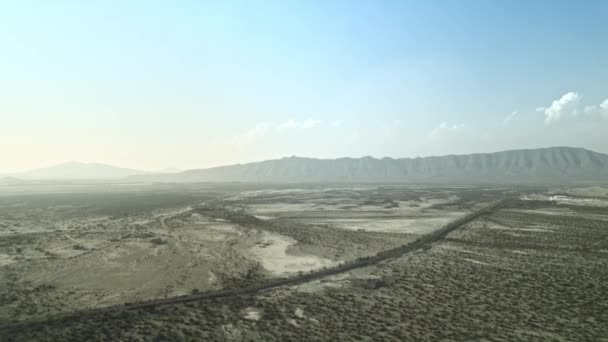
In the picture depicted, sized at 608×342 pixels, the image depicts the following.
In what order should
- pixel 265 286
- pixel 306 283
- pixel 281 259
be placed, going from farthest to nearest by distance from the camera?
pixel 281 259
pixel 306 283
pixel 265 286

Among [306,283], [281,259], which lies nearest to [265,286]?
[306,283]

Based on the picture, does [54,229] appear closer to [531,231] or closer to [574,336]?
[574,336]

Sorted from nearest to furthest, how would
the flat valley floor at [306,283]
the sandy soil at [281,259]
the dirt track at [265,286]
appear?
the flat valley floor at [306,283]
the dirt track at [265,286]
the sandy soil at [281,259]

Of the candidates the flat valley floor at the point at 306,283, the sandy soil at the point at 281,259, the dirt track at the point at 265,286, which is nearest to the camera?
the flat valley floor at the point at 306,283

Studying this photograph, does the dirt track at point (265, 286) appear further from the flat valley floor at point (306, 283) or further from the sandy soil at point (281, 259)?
the sandy soil at point (281, 259)

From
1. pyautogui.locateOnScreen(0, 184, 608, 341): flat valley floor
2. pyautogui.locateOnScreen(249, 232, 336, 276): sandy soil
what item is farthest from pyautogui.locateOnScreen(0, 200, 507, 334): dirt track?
pyautogui.locateOnScreen(249, 232, 336, 276): sandy soil

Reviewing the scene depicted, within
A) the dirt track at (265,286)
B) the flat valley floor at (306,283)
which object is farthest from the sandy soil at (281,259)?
the dirt track at (265,286)

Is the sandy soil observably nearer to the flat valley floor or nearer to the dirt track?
the flat valley floor

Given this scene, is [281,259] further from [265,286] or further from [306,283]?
[265,286]
